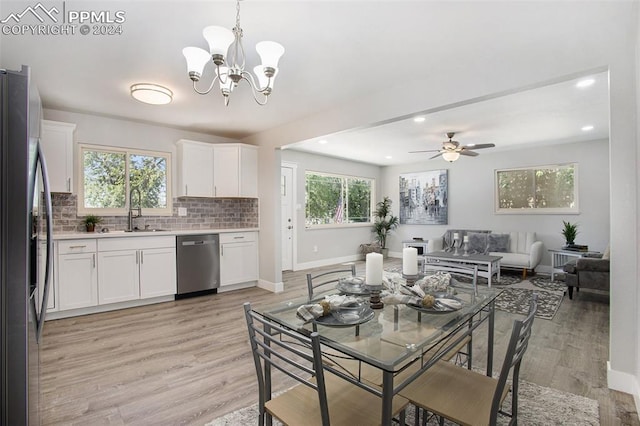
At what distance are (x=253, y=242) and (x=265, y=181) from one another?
100cm

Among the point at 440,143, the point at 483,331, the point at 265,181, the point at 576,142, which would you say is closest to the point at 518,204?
the point at 576,142

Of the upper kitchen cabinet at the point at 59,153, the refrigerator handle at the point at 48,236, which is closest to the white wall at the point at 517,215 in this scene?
the upper kitchen cabinet at the point at 59,153

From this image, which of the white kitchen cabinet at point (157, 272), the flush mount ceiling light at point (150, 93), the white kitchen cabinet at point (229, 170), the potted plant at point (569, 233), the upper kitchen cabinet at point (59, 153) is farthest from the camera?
the potted plant at point (569, 233)

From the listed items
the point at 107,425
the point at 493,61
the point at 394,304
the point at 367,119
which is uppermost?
the point at 493,61

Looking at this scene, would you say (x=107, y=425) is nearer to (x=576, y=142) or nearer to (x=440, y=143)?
(x=440, y=143)

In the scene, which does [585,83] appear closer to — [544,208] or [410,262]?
[410,262]

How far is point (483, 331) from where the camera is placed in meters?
3.21

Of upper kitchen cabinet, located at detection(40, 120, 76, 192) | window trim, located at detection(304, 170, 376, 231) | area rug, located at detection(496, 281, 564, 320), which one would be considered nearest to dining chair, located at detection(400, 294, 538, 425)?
area rug, located at detection(496, 281, 564, 320)

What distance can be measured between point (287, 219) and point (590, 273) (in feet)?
15.9

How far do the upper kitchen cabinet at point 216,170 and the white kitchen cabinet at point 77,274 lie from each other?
1454mm

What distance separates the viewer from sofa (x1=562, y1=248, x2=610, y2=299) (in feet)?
12.6

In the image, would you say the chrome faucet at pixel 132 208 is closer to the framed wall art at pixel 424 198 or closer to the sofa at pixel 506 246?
the sofa at pixel 506 246

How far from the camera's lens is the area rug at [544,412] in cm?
178

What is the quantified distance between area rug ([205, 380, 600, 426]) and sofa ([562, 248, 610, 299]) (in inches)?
102
